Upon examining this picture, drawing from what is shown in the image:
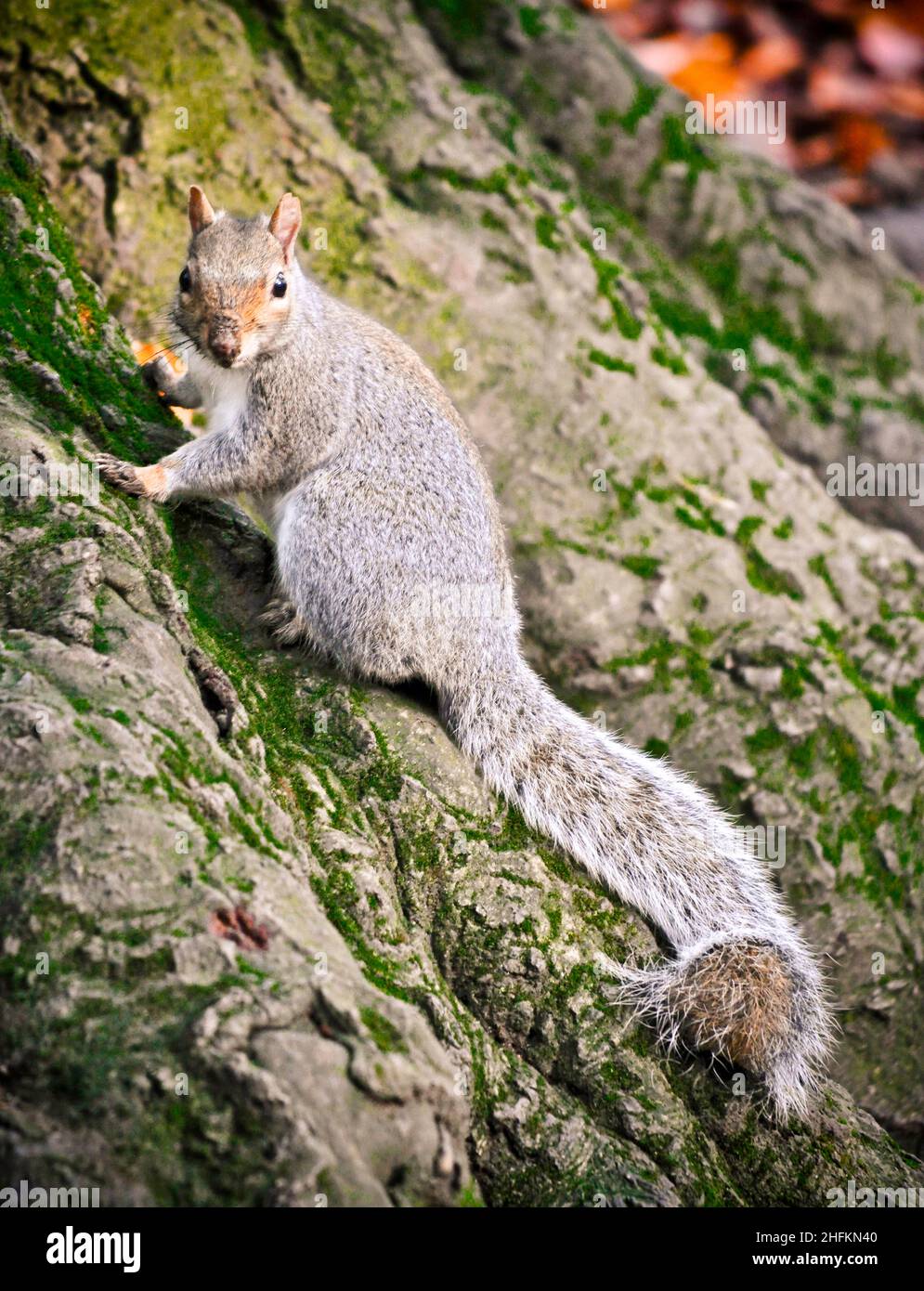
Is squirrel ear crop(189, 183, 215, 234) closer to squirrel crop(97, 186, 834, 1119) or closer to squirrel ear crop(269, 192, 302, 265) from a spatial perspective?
squirrel crop(97, 186, 834, 1119)

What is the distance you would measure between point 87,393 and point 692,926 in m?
2.03

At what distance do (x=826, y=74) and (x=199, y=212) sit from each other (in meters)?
5.32

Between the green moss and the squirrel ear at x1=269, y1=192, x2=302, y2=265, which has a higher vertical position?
the squirrel ear at x1=269, y1=192, x2=302, y2=265

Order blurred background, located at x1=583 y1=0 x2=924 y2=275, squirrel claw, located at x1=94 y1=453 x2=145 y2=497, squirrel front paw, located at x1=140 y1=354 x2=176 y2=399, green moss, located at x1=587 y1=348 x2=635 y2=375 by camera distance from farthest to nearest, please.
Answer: blurred background, located at x1=583 y1=0 x2=924 y2=275 → green moss, located at x1=587 y1=348 x2=635 y2=375 → squirrel front paw, located at x1=140 y1=354 x2=176 y2=399 → squirrel claw, located at x1=94 y1=453 x2=145 y2=497

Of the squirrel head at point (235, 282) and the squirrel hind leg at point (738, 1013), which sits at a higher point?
the squirrel head at point (235, 282)

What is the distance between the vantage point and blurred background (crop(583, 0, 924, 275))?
22.2ft

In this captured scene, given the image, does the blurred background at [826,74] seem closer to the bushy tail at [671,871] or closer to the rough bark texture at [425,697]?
the rough bark texture at [425,697]

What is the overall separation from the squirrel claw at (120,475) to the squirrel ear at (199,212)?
30.7 inches

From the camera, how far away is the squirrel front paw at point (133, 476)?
9.21ft

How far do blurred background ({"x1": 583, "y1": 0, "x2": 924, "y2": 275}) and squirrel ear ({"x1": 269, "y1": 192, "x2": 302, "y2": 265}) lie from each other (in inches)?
168

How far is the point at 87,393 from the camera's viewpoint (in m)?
3.00

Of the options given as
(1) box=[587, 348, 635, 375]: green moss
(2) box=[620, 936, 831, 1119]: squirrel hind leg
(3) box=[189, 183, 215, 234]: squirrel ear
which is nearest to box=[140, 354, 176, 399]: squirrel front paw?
(3) box=[189, 183, 215, 234]: squirrel ear

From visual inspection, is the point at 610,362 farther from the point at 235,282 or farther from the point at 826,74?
the point at 826,74

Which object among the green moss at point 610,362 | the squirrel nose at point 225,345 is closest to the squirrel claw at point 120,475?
the squirrel nose at point 225,345
